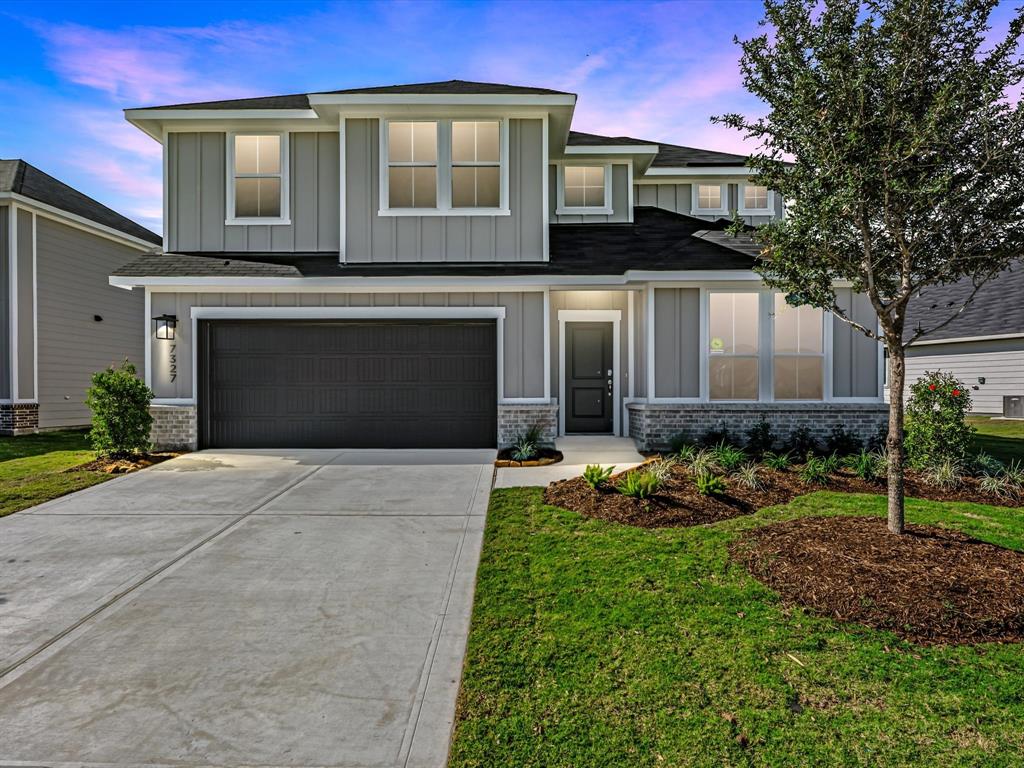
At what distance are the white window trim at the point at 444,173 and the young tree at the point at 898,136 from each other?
5.50 meters

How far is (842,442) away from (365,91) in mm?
9912

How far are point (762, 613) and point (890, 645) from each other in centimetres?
69

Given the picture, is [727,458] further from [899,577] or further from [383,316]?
[383,316]

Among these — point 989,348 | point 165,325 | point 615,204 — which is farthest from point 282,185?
point 989,348

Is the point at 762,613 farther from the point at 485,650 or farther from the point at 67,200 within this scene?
the point at 67,200

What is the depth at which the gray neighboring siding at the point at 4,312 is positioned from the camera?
40.4 ft

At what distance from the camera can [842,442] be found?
924 cm

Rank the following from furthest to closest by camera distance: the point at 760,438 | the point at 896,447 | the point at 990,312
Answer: the point at 990,312 → the point at 760,438 → the point at 896,447

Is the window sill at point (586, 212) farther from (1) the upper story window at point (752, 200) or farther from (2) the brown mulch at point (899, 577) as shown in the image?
(2) the brown mulch at point (899, 577)

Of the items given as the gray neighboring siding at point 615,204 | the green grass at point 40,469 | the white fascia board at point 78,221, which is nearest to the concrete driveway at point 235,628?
the green grass at point 40,469

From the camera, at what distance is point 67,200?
14.2 m

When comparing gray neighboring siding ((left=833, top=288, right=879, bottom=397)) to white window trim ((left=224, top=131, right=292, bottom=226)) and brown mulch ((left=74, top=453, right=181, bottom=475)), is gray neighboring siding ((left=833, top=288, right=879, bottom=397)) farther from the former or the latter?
brown mulch ((left=74, top=453, right=181, bottom=475))

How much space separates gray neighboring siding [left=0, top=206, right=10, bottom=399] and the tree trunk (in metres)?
16.1

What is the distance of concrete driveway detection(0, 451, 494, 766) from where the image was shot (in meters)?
2.59
